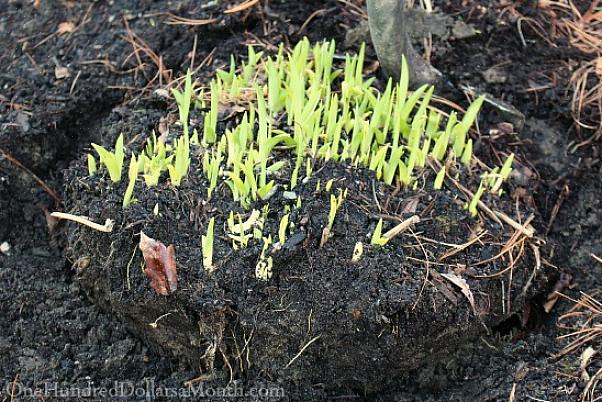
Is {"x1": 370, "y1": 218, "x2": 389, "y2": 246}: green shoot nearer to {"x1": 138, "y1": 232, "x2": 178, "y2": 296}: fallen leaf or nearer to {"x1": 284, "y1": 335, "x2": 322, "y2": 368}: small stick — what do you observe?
{"x1": 284, "y1": 335, "x2": 322, "y2": 368}: small stick

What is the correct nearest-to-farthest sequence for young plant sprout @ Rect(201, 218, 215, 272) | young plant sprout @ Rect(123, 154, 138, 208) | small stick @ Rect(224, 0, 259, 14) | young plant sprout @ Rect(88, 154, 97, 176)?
young plant sprout @ Rect(201, 218, 215, 272), young plant sprout @ Rect(123, 154, 138, 208), young plant sprout @ Rect(88, 154, 97, 176), small stick @ Rect(224, 0, 259, 14)

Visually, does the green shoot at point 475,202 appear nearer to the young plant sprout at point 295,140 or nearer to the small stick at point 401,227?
the young plant sprout at point 295,140

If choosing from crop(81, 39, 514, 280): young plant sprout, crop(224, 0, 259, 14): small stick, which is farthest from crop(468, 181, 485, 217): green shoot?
crop(224, 0, 259, 14): small stick

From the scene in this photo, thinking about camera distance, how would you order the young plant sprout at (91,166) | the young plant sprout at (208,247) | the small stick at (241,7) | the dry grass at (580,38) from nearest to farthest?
the young plant sprout at (208,247)
the young plant sprout at (91,166)
the dry grass at (580,38)
the small stick at (241,7)

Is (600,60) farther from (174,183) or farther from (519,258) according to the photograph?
(174,183)

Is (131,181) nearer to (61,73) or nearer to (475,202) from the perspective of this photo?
(61,73)

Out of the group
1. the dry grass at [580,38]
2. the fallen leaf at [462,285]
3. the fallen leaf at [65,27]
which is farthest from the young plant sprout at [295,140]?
the fallen leaf at [65,27]

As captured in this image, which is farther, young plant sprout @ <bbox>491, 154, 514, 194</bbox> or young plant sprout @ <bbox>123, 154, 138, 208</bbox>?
young plant sprout @ <bbox>491, 154, 514, 194</bbox>
